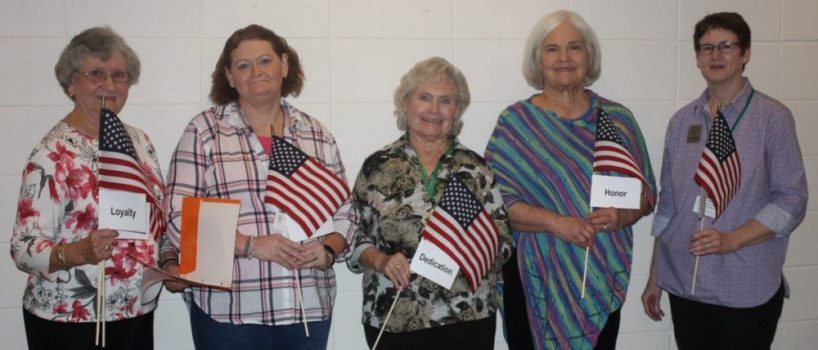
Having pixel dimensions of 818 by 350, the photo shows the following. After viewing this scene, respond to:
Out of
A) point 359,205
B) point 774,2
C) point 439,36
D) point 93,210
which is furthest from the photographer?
point 774,2

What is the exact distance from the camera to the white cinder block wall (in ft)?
9.80

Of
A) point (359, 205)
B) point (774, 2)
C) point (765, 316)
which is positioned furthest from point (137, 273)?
point (774, 2)

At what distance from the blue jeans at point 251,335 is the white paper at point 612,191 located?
108 cm

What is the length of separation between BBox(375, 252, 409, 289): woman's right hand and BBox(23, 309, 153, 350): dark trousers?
34.1 inches

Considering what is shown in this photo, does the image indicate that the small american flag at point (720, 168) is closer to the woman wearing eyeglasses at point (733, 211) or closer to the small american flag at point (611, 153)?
the woman wearing eyeglasses at point (733, 211)

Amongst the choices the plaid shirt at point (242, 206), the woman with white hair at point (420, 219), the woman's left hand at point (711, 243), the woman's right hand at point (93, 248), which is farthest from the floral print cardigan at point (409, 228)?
the woman's right hand at point (93, 248)

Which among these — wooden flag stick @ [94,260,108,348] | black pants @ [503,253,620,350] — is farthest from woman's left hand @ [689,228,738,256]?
wooden flag stick @ [94,260,108,348]

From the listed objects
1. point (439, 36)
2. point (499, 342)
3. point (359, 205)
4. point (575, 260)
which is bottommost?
point (499, 342)

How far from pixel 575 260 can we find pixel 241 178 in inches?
50.1

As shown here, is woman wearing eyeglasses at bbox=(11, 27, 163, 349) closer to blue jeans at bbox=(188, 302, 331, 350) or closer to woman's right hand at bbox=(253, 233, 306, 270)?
blue jeans at bbox=(188, 302, 331, 350)

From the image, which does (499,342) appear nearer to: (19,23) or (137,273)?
(137,273)

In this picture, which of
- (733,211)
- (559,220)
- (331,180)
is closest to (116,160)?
(331,180)

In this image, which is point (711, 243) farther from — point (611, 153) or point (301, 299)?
point (301, 299)

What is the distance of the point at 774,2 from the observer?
3.61 meters
